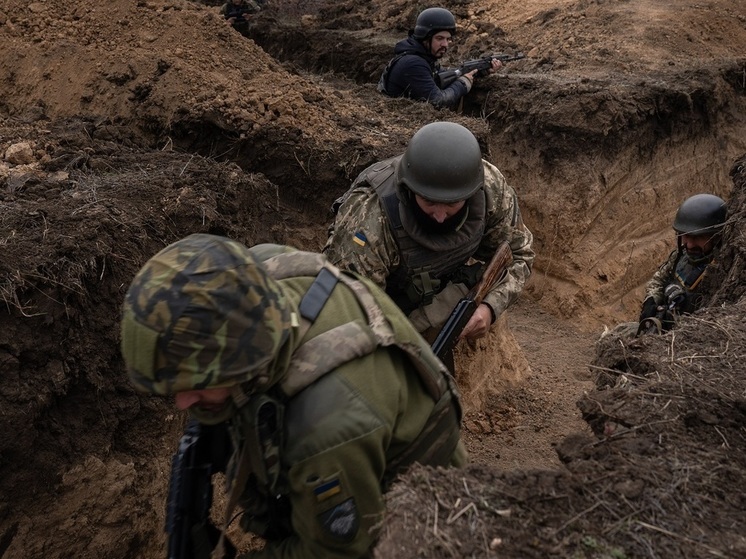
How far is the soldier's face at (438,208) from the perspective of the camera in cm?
390

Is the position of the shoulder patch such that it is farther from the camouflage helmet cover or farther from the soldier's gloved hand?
the soldier's gloved hand

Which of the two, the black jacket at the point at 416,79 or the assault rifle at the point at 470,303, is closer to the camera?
the assault rifle at the point at 470,303

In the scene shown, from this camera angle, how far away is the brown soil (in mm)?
2205

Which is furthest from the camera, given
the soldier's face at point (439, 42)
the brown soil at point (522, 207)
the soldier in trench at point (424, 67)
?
the soldier's face at point (439, 42)

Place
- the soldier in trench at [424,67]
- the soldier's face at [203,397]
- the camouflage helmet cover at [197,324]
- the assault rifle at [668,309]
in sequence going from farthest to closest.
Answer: the soldier in trench at [424,67]
the assault rifle at [668,309]
the soldier's face at [203,397]
the camouflage helmet cover at [197,324]

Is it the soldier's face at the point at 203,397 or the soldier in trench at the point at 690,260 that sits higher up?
the soldier's face at the point at 203,397

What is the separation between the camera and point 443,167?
3811mm

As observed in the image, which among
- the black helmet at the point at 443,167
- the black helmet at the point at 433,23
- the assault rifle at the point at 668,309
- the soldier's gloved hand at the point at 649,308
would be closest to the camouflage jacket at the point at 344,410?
the black helmet at the point at 443,167

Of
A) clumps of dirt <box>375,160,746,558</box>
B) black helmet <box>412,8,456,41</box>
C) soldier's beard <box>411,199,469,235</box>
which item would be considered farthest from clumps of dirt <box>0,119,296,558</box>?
black helmet <box>412,8,456,41</box>

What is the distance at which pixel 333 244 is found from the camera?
4141 millimetres

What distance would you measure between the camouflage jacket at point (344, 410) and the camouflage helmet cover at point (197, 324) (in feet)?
0.48

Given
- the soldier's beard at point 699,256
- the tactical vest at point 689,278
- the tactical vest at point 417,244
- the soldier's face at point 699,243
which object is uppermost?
the tactical vest at point 417,244

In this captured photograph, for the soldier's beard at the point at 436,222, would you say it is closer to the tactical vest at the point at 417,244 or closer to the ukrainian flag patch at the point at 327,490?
the tactical vest at the point at 417,244

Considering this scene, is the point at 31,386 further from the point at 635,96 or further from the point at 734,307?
the point at 635,96
